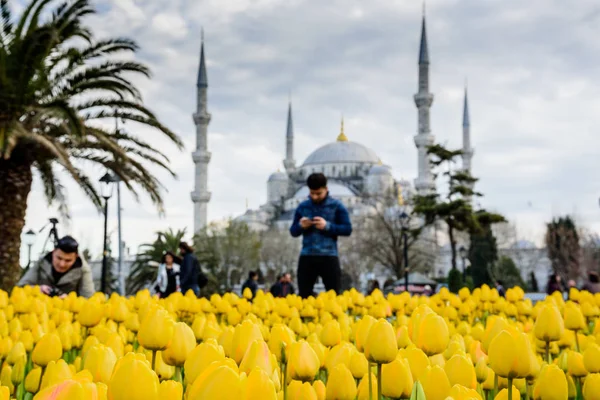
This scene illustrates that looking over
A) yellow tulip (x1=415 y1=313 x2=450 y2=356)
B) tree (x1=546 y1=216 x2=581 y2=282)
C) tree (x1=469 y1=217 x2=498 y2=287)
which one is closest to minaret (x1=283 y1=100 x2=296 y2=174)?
tree (x1=546 y1=216 x2=581 y2=282)

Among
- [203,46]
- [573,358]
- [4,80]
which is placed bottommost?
[573,358]

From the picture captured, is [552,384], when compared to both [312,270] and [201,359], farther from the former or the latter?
[312,270]

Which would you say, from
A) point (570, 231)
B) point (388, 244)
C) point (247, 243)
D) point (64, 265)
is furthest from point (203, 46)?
point (64, 265)

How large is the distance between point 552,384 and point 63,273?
445cm

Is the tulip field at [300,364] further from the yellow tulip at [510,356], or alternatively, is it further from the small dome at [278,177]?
the small dome at [278,177]

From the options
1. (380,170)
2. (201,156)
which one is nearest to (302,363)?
(201,156)

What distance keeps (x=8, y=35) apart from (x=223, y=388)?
907 cm

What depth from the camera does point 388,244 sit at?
3216 centimetres

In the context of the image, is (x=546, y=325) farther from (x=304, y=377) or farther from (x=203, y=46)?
(x=203, y=46)

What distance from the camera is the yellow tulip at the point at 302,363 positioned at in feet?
4.20

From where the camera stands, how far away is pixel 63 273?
5.01 m

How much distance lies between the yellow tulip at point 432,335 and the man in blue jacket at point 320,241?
11.5 ft

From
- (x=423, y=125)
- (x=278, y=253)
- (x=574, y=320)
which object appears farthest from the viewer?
(x=278, y=253)

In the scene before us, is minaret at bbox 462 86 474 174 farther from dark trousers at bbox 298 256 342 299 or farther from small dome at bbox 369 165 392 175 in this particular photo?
dark trousers at bbox 298 256 342 299
